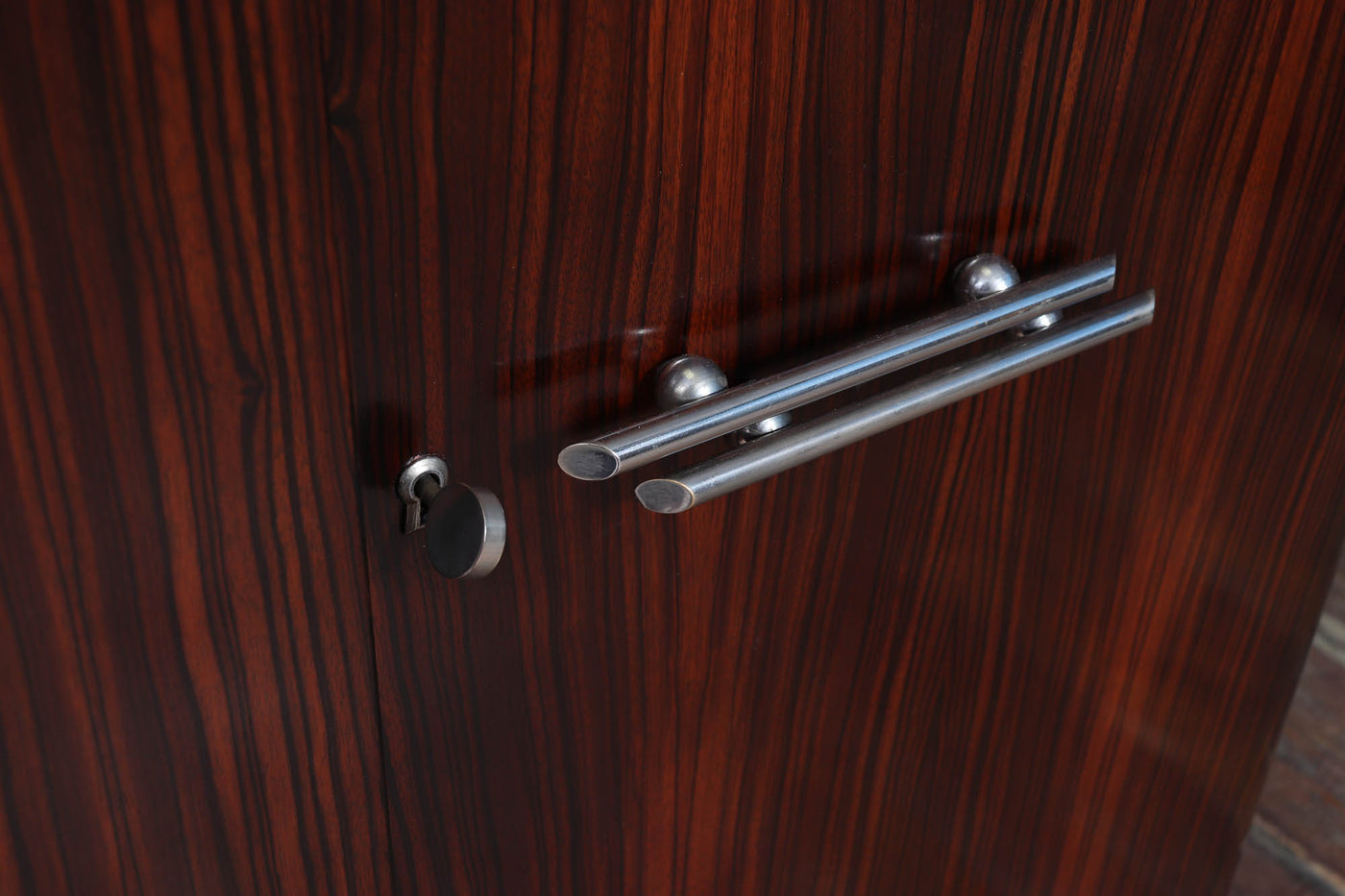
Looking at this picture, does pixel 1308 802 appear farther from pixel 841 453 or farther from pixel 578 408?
pixel 578 408

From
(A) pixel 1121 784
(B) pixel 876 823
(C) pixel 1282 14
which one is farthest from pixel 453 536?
(A) pixel 1121 784

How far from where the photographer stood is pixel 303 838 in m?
0.43

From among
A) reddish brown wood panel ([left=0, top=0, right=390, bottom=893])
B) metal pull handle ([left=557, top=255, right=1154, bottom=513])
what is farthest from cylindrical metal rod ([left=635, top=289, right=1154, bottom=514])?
reddish brown wood panel ([left=0, top=0, right=390, bottom=893])

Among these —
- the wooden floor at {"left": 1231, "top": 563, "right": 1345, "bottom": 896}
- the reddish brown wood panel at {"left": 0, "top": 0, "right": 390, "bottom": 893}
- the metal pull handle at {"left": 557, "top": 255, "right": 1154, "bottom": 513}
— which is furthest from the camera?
the wooden floor at {"left": 1231, "top": 563, "right": 1345, "bottom": 896}

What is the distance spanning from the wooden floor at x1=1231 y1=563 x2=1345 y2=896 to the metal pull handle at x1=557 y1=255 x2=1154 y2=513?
3.02ft

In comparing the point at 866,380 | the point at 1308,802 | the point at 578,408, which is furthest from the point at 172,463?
the point at 1308,802

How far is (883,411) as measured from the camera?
48 centimetres

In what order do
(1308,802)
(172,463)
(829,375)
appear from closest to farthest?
(172,463), (829,375), (1308,802)

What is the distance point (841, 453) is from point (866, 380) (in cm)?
5

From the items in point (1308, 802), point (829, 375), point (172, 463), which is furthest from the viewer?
point (1308, 802)

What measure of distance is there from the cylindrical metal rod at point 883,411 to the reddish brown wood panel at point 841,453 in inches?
1.4

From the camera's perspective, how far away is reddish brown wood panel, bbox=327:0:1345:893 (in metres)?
0.39

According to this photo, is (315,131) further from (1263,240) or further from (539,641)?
(1263,240)

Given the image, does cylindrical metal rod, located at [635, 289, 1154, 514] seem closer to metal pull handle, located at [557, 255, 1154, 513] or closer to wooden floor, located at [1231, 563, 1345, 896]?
metal pull handle, located at [557, 255, 1154, 513]
